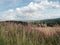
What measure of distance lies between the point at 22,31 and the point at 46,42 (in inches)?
39.2

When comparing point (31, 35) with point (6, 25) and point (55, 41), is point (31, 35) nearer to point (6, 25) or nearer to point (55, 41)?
point (55, 41)

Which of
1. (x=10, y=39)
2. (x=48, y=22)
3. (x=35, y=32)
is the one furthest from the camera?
(x=48, y=22)

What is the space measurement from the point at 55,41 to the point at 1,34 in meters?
1.83

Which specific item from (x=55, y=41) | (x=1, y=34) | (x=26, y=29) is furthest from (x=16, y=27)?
(x=55, y=41)

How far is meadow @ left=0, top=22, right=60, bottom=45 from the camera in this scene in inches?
291

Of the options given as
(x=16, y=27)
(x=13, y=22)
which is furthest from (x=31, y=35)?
(x=13, y=22)

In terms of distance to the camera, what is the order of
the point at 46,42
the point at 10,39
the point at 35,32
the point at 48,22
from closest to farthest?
the point at 10,39, the point at 46,42, the point at 35,32, the point at 48,22

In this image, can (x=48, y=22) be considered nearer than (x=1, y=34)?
No

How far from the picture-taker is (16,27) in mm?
8930

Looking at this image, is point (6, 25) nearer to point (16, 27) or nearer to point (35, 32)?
point (16, 27)

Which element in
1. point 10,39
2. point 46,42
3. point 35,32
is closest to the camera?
point 10,39

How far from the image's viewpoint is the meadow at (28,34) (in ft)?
24.2

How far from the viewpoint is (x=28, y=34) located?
27.1 ft

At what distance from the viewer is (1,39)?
7.54 m
